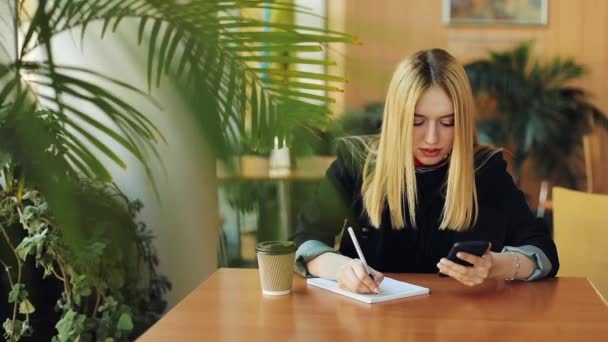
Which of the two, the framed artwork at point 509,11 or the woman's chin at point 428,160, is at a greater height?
the framed artwork at point 509,11

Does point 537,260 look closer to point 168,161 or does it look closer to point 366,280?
point 366,280

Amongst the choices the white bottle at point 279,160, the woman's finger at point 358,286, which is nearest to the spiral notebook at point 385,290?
the woman's finger at point 358,286

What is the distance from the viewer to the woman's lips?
1766 mm

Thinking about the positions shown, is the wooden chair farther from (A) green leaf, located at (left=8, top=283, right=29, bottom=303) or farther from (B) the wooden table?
(A) green leaf, located at (left=8, top=283, right=29, bottom=303)

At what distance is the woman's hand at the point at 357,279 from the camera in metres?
1.35

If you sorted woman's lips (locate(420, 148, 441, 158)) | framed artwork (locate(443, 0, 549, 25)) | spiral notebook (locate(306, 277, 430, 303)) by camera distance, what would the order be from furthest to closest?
framed artwork (locate(443, 0, 549, 25)), woman's lips (locate(420, 148, 441, 158)), spiral notebook (locate(306, 277, 430, 303))

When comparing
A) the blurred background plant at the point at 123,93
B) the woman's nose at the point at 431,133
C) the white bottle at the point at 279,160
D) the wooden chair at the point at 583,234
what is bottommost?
the wooden chair at the point at 583,234

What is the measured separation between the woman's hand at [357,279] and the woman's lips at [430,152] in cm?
47

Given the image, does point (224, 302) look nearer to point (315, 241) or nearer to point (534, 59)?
point (315, 241)

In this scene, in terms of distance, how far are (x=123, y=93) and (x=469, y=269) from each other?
1264mm

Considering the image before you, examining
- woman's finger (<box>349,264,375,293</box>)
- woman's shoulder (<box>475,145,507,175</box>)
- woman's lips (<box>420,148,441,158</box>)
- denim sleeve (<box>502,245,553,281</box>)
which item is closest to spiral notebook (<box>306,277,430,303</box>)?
woman's finger (<box>349,264,375,293</box>)

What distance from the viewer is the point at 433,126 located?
170 cm

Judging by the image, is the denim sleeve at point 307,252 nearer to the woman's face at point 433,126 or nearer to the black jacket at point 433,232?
the black jacket at point 433,232

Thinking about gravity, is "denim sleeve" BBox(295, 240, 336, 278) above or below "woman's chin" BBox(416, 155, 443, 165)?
below
